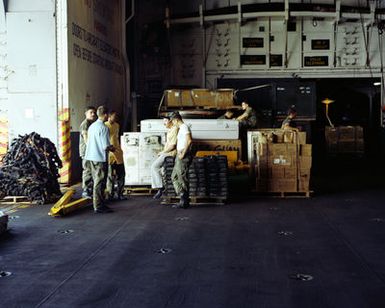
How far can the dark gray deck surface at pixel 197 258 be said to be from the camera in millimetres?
4898

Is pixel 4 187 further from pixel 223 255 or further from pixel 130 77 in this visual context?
pixel 130 77

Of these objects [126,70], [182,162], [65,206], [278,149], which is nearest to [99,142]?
[65,206]

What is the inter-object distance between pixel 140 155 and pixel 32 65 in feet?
11.6

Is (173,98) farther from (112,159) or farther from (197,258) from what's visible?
(197,258)

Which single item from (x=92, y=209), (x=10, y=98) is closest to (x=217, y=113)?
(x=10, y=98)

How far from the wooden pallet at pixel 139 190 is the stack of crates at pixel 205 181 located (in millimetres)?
1433

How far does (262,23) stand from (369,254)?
15342mm

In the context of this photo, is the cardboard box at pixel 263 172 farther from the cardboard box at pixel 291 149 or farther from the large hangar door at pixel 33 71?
the large hangar door at pixel 33 71

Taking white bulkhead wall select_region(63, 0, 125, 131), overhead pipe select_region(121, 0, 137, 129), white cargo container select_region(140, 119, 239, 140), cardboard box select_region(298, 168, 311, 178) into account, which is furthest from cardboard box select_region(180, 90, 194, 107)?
cardboard box select_region(298, 168, 311, 178)

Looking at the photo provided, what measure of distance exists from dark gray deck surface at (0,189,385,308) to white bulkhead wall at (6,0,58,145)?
11.9 feet

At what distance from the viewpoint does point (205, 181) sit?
10570 millimetres

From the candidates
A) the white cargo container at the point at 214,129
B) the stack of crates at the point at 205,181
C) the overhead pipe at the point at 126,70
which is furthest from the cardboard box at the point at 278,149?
the overhead pipe at the point at 126,70

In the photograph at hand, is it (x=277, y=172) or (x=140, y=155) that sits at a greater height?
(x=140, y=155)

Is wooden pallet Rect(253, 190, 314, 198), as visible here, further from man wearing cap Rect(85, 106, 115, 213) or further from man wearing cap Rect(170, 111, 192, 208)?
man wearing cap Rect(85, 106, 115, 213)
